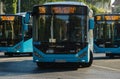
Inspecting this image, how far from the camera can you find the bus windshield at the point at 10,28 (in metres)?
29.6

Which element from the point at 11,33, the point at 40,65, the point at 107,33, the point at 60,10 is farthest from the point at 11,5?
the point at 60,10

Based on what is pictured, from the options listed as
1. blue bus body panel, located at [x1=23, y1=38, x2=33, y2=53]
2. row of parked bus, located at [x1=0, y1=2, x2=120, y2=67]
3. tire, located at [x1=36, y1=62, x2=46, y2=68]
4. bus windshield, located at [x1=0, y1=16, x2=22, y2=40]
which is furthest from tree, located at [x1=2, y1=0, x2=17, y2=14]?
row of parked bus, located at [x1=0, y1=2, x2=120, y2=67]

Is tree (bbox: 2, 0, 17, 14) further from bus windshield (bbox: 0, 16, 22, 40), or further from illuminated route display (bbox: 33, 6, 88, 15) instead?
illuminated route display (bbox: 33, 6, 88, 15)

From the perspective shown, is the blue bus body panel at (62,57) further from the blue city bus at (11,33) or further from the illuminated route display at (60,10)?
the blue city bus at (11,33)

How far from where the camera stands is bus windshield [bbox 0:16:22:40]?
1164 inches

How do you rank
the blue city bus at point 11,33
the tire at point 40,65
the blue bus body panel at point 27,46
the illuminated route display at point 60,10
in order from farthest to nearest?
the blue bus body panel at point 27,46, the blue city bus at point 11,33, the tire at point 40,65, the illuminated route display at point 60,10

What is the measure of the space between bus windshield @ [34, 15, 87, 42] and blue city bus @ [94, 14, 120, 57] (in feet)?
28.8

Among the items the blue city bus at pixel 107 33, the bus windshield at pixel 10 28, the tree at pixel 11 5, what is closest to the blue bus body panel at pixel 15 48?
the bus windshield at pixel 10 28

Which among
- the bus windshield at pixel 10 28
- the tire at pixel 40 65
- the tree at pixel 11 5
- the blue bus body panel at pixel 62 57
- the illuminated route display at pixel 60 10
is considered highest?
the tree at pixel 11 5

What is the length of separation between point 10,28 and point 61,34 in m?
10.4

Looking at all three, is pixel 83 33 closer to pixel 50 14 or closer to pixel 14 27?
pixel 50 14

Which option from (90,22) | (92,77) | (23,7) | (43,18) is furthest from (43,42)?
(23,7)

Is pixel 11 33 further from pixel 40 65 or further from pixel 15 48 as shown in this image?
pixel 40 65

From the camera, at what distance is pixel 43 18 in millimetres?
19906
